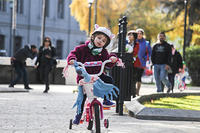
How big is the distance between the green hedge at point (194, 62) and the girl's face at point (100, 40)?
19.8 metres

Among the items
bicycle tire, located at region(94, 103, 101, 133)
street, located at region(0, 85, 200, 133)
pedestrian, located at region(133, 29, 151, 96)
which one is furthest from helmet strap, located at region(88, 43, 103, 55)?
pedestrian, located at region(133, 29, 151, 96)

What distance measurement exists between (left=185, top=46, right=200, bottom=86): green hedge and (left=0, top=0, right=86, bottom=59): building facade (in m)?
20.1

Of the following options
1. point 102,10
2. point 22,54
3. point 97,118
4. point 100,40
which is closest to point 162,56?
point 22,54

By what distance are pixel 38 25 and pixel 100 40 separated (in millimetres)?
41296

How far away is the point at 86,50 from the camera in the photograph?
22.0ft

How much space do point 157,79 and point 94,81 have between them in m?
7.85

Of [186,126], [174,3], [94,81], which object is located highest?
[174,3]

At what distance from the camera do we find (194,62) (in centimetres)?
2614

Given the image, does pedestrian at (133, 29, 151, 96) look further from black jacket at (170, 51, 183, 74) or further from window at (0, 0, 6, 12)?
window at (0, 0, 6, 12)

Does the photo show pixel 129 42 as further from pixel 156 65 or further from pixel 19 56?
pixel 19 56

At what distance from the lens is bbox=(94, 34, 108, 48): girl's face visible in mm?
6613

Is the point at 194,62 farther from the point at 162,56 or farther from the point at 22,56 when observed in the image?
the point at 162,56

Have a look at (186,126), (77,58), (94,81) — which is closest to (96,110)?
(94,81)

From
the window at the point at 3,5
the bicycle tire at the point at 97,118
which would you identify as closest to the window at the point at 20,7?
the window at the point at 3,5
